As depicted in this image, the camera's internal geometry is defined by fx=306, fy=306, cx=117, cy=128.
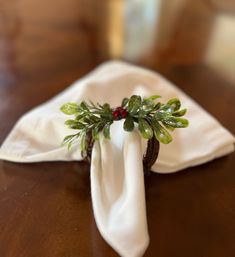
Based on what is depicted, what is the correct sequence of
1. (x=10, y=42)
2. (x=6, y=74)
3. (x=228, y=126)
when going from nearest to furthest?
(x=228, y=126) < (x=6, y=74) < (x=10, y=42)

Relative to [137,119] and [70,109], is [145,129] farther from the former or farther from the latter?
[70,109]

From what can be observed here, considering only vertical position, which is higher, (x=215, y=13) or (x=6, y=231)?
(x=215, y=13)

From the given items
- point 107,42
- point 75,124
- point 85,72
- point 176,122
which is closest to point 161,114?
point 176,122

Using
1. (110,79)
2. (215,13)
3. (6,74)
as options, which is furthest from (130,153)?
(215,13)

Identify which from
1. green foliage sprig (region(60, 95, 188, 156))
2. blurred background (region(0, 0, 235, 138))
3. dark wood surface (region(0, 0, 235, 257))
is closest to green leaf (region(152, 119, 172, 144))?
green foliage sprig (region(60, 95, 188, 156))

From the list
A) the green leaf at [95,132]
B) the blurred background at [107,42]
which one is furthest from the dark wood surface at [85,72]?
the green leaf at [95,132]

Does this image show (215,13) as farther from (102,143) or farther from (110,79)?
(102,143)

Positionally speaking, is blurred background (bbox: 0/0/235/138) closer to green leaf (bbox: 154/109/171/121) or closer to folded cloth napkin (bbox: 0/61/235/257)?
folded cloth napkin (bbox: 0/61/235/257)
